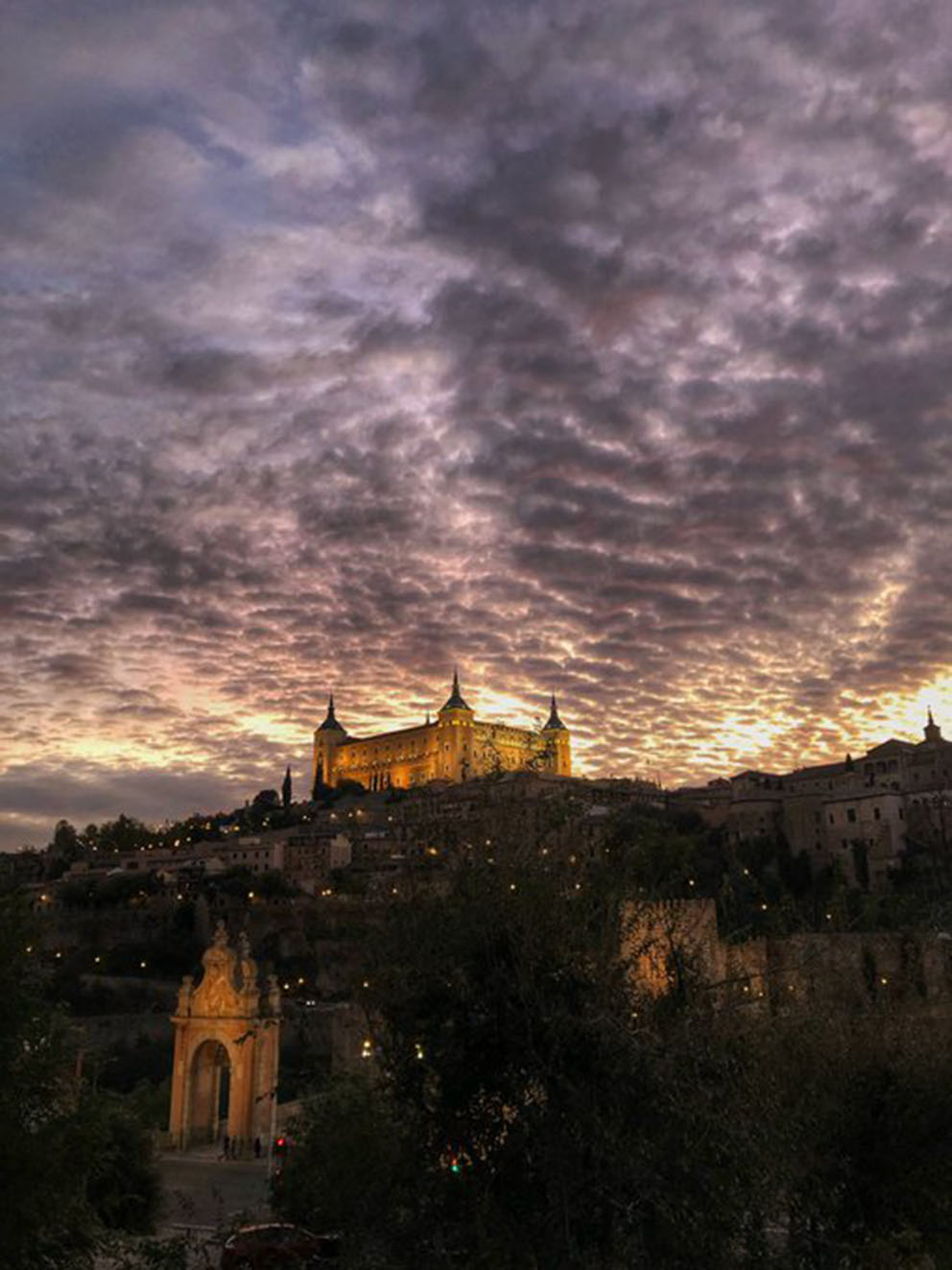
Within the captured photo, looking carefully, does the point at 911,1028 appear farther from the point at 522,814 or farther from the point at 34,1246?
the point at 34,1246

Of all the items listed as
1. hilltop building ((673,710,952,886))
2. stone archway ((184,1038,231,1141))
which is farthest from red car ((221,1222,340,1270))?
hilltop building ((673,710,952,886))

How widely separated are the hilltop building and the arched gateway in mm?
68642

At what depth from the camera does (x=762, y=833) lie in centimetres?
10988

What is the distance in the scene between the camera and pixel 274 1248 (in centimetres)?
1639

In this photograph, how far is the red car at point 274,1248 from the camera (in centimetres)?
1537

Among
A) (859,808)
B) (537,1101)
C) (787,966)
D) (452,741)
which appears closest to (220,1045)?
(787,966)

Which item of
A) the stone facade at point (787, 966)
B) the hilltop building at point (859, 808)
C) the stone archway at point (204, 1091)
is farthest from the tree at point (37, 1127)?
the hilltop building at point (859, 808)

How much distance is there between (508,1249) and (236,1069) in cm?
2582

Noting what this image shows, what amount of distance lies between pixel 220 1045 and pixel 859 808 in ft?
260

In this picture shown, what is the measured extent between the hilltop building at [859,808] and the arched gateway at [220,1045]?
68642 mm

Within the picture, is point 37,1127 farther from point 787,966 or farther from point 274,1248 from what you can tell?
point 787,966

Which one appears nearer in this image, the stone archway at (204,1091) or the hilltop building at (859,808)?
the stone archway at (204,1091)

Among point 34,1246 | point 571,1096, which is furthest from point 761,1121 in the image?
point 34,1246

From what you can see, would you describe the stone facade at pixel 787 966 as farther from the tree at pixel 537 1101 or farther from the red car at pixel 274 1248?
the red car at pixel 274 1248
